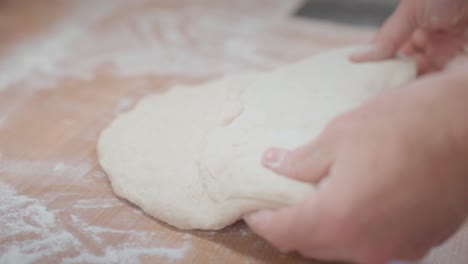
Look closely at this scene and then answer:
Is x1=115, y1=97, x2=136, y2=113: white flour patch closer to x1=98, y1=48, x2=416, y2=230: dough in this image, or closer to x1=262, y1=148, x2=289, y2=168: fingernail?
x1=98, y1=48, x2=416, y2=230: dough

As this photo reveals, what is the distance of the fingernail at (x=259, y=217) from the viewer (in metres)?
0.95

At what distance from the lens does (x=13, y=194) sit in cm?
122

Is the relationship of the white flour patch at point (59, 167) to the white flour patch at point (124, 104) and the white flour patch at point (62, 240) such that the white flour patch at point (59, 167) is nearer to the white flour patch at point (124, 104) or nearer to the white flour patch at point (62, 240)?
the white flour patch at point (62, 240)

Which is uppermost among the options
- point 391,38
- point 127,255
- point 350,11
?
point 391,38

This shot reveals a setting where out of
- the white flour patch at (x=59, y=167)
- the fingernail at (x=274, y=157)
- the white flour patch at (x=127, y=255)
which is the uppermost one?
the fingernail at (x=274, y=157)

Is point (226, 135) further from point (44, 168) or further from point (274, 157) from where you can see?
point (44, 168)

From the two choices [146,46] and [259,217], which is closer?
[259,217]

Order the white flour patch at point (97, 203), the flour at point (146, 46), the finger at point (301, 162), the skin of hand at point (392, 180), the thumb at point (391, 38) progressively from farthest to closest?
the flour at point (146, 46)
the thumb at point (391, 38)
the white flour patch at point (97, 203)
the finger at point (301, 162)
the skin of hand at point (392, 180)

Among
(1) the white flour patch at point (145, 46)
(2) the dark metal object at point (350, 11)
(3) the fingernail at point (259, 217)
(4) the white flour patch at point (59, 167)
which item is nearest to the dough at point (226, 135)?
(3) the fingernail at point (259, 217)

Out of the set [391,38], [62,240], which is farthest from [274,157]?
[391,38]

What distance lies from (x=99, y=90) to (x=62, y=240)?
2.37ft

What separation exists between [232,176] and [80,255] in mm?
407

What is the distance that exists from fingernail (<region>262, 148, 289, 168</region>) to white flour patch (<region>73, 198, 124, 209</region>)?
44 cm

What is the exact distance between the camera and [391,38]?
55.5 inches
